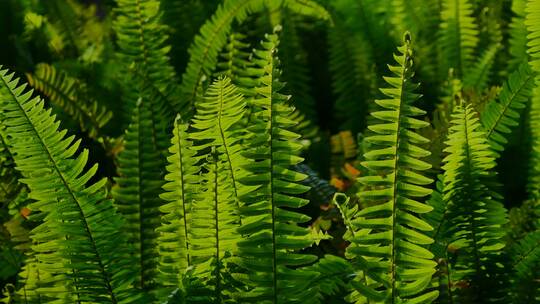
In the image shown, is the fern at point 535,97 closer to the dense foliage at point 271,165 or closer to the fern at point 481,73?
the dense foliage at point 271,165

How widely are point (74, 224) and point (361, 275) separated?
1.31ft

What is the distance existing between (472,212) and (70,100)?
98cm

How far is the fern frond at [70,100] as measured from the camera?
1729 millimetres

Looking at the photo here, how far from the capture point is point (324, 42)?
2277 millimetres

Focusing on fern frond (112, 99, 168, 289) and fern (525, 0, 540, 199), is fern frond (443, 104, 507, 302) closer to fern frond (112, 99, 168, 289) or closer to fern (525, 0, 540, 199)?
fern (525, 0, 540, 199)

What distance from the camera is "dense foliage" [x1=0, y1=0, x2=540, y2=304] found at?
0.99m

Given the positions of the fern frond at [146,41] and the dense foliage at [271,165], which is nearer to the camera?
the dense foliage at [271,165]

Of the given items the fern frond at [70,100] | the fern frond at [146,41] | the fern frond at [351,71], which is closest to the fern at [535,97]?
the fern frond at [351,71]

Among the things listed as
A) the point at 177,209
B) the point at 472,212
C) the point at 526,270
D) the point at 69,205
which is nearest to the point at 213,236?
the point at 177,209

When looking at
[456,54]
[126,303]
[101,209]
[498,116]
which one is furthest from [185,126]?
[456,54]

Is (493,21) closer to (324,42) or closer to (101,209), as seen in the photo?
(324,42)

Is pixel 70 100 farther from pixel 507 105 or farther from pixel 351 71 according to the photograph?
pixel 507 105

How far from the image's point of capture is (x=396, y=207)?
98 cm

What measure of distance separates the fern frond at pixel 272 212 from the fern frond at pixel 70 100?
31.1 inches
